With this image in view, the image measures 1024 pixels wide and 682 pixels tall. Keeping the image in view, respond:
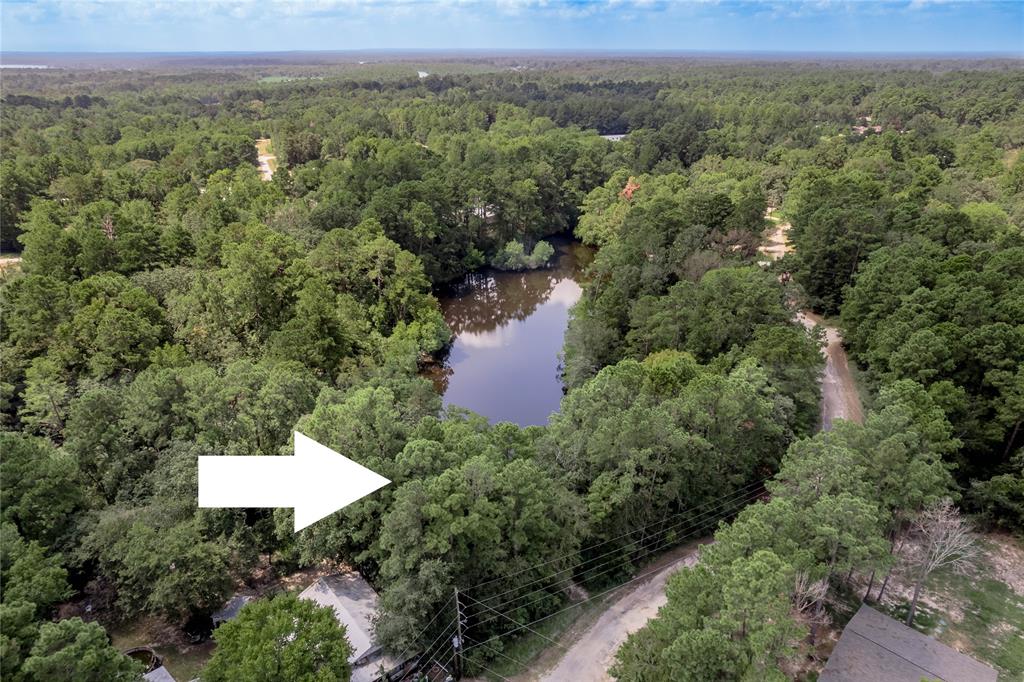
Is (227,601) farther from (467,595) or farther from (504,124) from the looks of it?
(504,124)

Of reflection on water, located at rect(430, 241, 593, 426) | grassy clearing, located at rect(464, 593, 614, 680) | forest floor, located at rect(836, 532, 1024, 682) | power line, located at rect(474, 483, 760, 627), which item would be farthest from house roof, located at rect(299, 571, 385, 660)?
forest floor, located at rect(836, 532, 1024, 682)

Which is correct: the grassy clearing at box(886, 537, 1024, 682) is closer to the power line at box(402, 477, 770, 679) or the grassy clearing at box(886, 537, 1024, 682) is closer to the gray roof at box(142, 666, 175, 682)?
the power line at box(402, 477, 770, 679)

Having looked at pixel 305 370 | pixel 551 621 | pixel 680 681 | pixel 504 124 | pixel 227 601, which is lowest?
pixel 551 621

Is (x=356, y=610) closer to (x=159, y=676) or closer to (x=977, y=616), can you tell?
(x=159, y=676)

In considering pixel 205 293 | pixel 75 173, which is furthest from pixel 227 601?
pixel 75 173

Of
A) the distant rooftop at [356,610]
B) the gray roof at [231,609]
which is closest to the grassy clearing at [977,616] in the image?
the distant rooftop at [356,610]

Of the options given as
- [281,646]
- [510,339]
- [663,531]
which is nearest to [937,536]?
[663,531]

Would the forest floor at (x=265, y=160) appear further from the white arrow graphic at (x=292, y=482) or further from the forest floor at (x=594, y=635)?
the forest floor at (x=594, y=635)

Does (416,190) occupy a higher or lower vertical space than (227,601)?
higher
